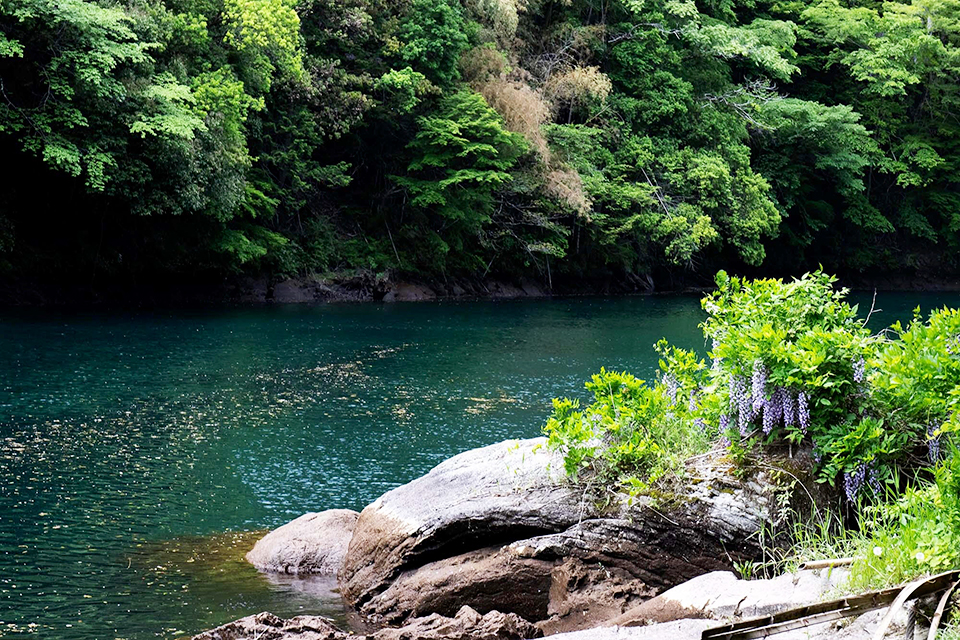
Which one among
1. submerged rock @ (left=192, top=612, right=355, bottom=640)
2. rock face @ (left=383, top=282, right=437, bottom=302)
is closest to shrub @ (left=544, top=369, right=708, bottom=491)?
submerged rock @ (left=192, top=612, right=355, bottom=640)

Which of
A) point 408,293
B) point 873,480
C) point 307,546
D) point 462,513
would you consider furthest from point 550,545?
point 408,293

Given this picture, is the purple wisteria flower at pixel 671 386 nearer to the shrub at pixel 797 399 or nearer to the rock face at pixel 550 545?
the shrub at pixel 797 399

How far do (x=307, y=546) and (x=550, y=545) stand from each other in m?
2.54

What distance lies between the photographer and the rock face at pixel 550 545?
243 inches

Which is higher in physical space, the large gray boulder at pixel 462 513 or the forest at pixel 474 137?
the forest at pixel 474 137

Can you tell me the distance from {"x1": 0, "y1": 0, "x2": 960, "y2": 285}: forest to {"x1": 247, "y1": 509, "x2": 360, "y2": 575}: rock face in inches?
608

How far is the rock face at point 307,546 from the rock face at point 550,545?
972 millimetres

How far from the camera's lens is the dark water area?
24.5 ft

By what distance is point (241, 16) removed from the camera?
24.3 m

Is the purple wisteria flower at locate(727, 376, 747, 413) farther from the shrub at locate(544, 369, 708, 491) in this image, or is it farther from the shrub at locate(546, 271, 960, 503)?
the shrub at locate(544, 369, 708, 491)

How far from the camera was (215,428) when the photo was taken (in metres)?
13.5

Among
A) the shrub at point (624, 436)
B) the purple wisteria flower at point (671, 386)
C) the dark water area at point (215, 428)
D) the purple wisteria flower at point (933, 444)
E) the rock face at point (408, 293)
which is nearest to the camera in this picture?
the purple wisteria flower at point (933, 444)

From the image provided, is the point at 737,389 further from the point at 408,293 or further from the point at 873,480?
the point at 408,293

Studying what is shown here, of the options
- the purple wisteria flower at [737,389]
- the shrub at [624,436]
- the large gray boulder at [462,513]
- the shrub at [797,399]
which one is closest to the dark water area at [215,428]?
the large gray boulder at [462,513]
